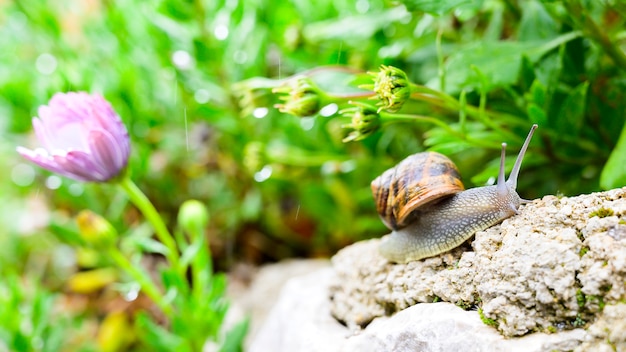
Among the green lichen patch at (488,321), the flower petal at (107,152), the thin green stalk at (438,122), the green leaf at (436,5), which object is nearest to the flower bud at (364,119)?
the thin green stalk at (438,122)

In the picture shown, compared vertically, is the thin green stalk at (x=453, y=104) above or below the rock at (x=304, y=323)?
above

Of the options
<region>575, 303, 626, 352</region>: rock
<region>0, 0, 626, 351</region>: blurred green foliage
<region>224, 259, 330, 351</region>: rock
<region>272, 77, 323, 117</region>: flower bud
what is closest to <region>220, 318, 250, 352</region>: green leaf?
<region>0, 0, 626, 351</region>: blurred green foliage

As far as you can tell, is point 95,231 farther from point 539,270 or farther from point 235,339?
point 539,270

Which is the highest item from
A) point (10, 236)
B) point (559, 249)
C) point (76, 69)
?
point (559, 249)

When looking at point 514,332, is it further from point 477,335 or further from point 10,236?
point 10,236

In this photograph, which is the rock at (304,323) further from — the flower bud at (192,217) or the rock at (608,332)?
the rock at (608,332)

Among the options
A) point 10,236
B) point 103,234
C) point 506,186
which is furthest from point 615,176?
point 10,236

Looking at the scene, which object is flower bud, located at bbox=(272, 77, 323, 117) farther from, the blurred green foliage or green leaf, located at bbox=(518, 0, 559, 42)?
green leaf, located at bbox=(518, 0, 559, 42)
